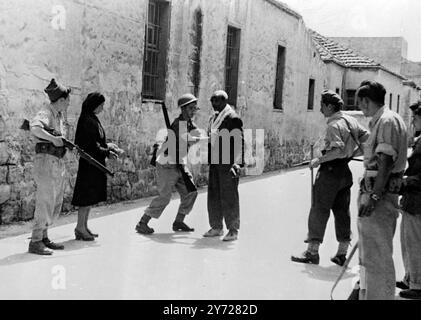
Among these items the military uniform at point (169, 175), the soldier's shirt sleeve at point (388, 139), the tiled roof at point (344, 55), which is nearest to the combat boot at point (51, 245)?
the military uniform at point (169, 175)

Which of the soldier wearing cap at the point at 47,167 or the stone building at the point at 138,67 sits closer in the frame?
the soldier wearing cap at the point at 47,167

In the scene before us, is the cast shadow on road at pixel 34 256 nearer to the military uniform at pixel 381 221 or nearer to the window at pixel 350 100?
the military uniform at pixel 381 221

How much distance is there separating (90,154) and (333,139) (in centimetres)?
262

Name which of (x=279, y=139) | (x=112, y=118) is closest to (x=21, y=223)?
(x=112, y=118)

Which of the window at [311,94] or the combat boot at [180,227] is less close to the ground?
the window at [311,94]

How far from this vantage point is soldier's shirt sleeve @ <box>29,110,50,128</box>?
5414 millimetres

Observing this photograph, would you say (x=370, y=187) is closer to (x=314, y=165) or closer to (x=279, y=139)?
(x=314, y=165)

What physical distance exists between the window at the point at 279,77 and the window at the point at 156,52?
6476mm

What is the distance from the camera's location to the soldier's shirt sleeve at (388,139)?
3.91 meters

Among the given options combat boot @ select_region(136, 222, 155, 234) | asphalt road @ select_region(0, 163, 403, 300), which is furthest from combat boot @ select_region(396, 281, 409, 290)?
combat boot @ select_region(136, 222, 155, 234)

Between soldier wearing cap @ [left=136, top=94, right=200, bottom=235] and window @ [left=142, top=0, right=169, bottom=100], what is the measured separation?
3.48 m

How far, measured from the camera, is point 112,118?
9016mm

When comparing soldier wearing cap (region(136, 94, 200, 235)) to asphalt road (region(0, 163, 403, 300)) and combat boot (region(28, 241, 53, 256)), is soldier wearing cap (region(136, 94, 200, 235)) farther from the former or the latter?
combat boot (region(28, 241, 53, 256))
